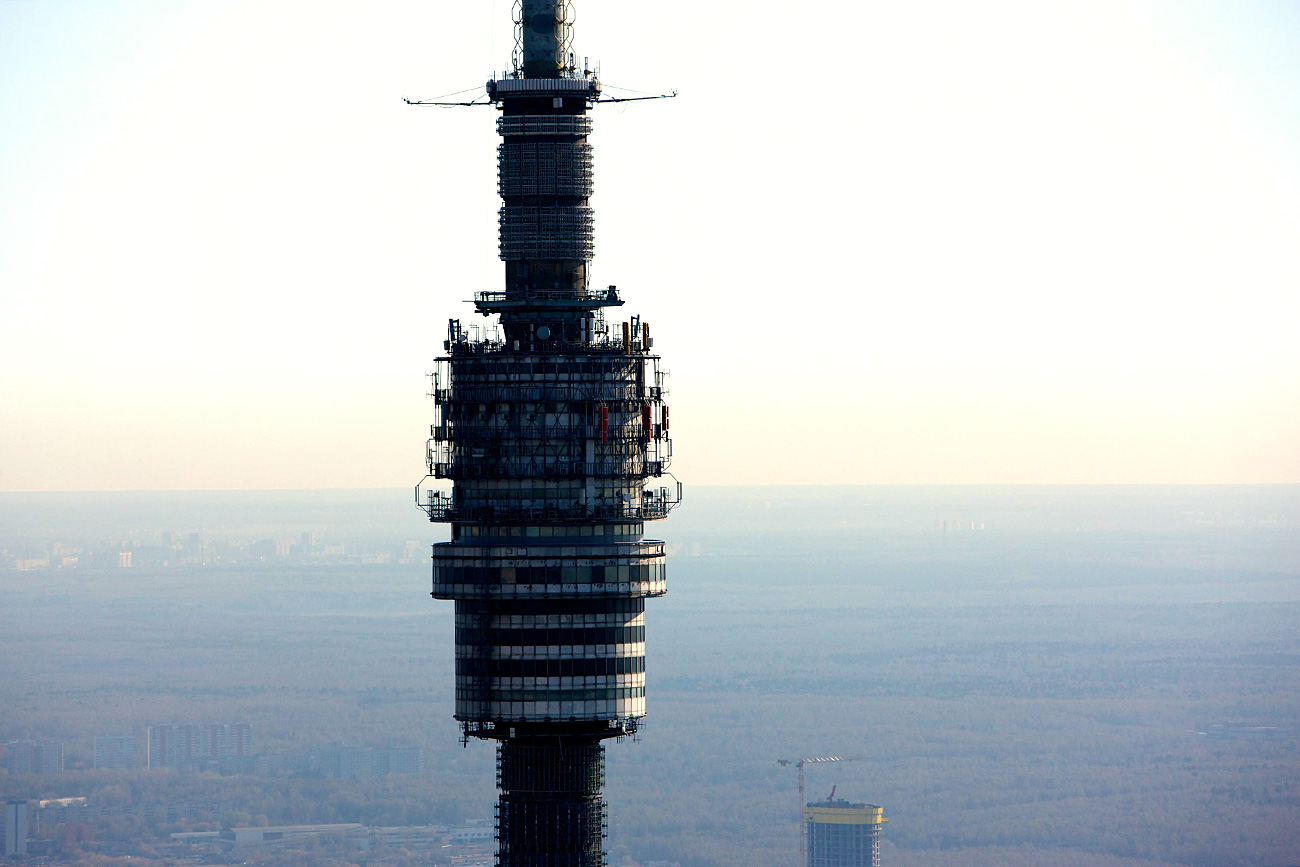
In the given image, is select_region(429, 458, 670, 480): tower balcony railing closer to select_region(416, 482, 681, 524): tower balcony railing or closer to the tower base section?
select_region(416, 482, 681, 524): tower balcony railing

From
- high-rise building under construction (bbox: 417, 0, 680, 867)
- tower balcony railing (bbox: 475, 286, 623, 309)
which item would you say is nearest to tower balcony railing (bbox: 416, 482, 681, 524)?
high-rise building under construction (bbox: 417, 0, 680, 867)

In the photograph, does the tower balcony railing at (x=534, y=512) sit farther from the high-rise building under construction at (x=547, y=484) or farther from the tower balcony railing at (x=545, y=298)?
the tower balcony railing at (x=545, y=298)

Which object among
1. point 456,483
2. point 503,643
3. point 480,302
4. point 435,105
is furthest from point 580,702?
point 435,105

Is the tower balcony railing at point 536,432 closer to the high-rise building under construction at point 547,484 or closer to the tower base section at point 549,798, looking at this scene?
the high-rise building under construction at point 547,484

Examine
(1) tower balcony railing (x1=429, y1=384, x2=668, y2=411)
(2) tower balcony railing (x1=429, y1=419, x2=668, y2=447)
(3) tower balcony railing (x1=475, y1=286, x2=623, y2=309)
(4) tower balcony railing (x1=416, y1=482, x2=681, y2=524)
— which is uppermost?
(3) tower balcony railing (x1=475, y1=286, x2=623, y2=309)

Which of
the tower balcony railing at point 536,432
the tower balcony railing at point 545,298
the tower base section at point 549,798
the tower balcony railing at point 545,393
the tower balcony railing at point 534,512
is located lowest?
the tower base section at point 549,798

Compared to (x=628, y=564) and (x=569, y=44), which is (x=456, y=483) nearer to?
(x=628, y=564)

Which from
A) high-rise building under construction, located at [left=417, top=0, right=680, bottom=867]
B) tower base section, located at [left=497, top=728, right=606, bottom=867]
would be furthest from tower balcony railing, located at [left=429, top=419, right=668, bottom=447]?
tower base section, located at [left=497, top=728, right=606, bottom=867]

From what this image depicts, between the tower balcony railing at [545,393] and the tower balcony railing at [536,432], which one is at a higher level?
the tower balcony railing at [545,393]

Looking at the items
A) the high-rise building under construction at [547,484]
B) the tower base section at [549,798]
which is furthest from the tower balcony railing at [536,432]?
the tower base section at [549,798]

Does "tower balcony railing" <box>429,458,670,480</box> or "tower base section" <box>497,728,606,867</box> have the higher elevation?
"tower balcony railing" <box>429,458,670,480</box>
